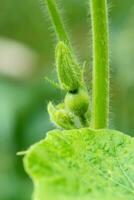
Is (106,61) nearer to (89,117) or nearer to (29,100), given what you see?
(89,117)

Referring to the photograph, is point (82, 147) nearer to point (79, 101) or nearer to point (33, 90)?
point (79, 101)

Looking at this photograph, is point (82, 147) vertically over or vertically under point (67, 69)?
under

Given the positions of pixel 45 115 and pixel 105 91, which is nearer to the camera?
pixel 105 91

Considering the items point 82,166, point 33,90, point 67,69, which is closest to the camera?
point 82,166

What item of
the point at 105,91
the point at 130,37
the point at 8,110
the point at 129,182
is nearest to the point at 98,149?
the point at 129,182

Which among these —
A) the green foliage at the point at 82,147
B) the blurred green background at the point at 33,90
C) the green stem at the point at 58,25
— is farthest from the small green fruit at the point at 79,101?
the blurred green background at the point at 33,90

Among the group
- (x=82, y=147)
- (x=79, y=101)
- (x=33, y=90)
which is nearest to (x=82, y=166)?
(x=82, y=147)

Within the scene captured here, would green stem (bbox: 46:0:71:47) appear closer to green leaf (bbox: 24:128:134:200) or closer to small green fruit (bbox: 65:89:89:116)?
small green fruit (bbox: 65:89:89:116)
